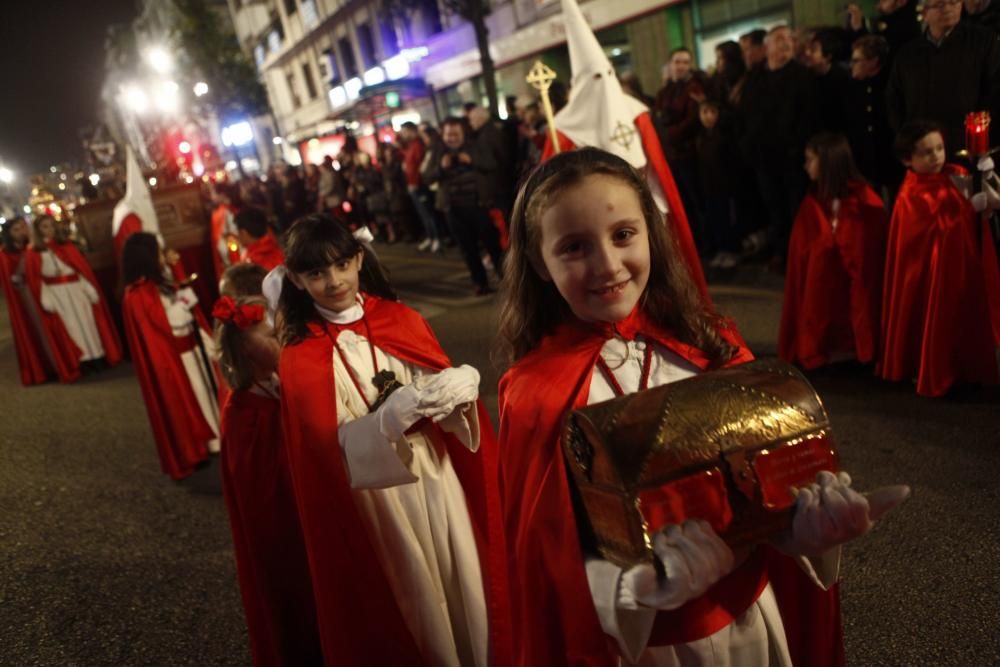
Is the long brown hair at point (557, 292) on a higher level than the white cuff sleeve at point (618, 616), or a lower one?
higher

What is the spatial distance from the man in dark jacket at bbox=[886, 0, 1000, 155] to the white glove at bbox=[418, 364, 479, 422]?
498 cm

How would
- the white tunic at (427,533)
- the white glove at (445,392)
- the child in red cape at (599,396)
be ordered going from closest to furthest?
the child in red cape at (599,396), the white glove at (445,392), the white tunic at (427,533)

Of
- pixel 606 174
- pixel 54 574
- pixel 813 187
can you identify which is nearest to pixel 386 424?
pixel 606 174

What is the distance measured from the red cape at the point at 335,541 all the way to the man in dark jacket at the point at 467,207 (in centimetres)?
706

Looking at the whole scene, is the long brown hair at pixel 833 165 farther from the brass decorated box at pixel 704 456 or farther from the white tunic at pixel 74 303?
the white tunic at pixel 74 303

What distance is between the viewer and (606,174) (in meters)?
1.47

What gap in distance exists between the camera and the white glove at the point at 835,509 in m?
1.16

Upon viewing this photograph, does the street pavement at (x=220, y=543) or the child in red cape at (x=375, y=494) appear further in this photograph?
the street pavement at (x=220, y=543)

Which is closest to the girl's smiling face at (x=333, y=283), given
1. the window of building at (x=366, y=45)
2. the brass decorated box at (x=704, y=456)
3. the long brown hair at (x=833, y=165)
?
the brass decorated box at (x=704, y=456)

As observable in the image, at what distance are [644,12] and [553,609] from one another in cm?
1446

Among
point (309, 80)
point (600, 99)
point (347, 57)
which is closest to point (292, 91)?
point (309, 80)

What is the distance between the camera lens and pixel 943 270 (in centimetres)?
412

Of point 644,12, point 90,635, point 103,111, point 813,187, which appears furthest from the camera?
point 103,111

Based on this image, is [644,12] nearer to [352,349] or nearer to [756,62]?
[756,62]
